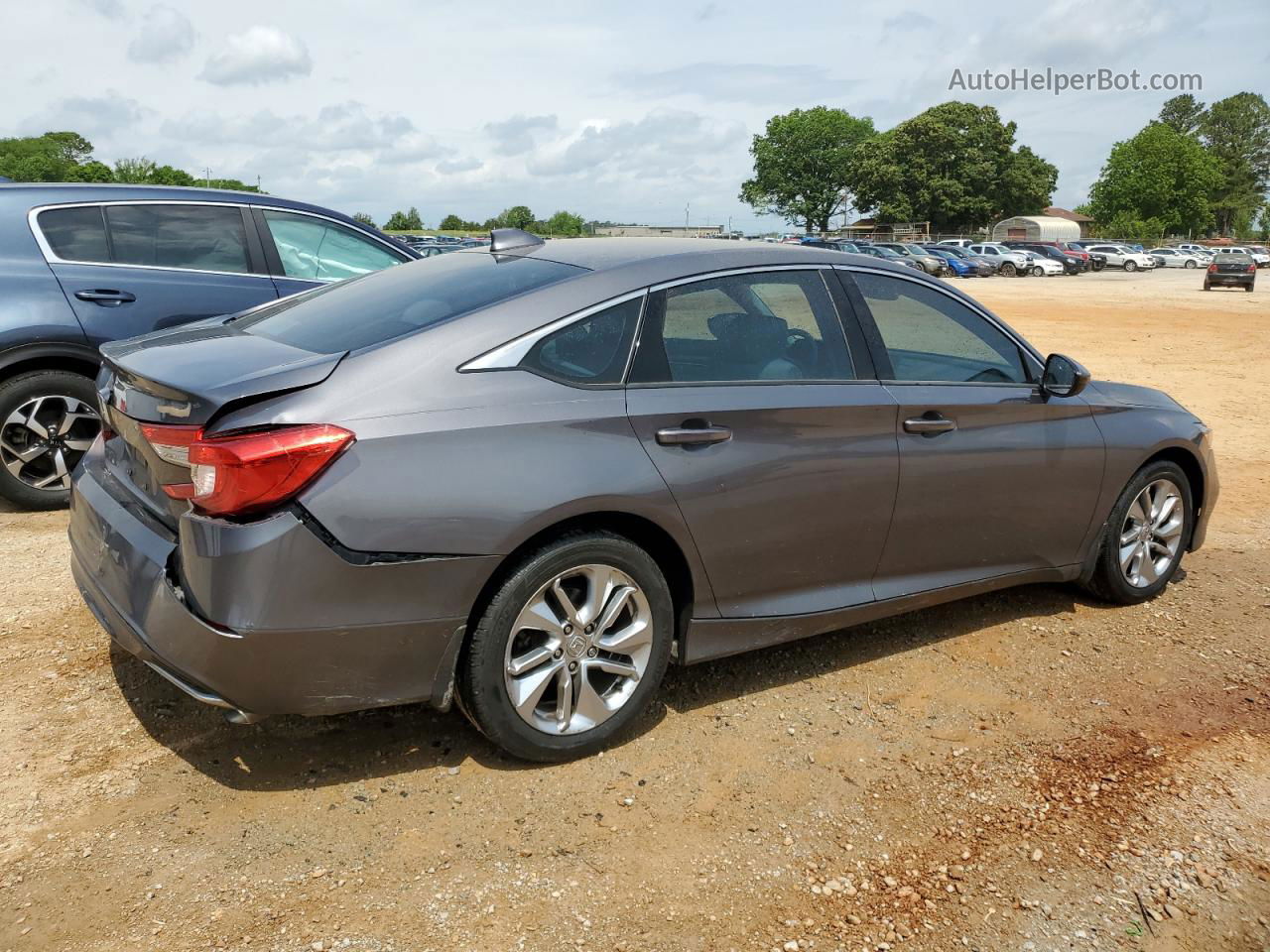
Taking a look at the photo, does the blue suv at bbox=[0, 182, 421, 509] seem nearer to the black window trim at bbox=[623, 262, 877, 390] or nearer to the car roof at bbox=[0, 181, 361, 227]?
the car roof at bbox=[0, 181, 361, 227]

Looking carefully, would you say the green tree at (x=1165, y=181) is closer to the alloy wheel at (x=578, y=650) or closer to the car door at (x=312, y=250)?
the car door at (x=312, y=250)

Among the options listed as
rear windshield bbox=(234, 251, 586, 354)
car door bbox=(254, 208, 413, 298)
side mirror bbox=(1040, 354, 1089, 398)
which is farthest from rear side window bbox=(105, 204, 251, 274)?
side mirror bbox=(1040, 354, 1089, 398)

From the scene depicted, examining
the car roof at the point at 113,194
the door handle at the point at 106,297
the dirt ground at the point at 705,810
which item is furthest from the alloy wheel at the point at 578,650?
the car roof at the point at 113,194

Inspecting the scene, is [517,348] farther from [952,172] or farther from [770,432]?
[952,172]

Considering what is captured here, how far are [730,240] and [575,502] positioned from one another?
158cm

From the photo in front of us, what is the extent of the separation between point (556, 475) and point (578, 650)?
1.88 ft

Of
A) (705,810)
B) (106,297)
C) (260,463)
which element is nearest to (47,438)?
(106,297)

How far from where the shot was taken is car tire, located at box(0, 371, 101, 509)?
5.84 metres

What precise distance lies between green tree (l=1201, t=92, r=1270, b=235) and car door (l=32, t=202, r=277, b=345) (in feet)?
450

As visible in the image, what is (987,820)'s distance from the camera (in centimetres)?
323

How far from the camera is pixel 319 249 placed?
6.91 metres

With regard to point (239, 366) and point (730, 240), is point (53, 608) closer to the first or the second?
point (239, 366)

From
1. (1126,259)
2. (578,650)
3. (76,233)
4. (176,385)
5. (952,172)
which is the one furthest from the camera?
(952,172)

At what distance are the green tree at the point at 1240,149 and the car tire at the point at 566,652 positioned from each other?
139 m
